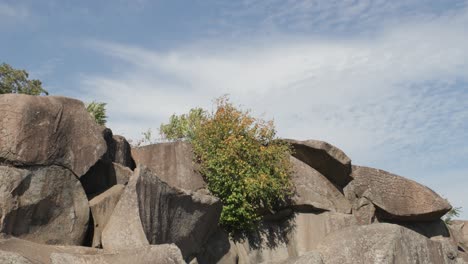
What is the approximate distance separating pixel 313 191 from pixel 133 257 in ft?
40.6

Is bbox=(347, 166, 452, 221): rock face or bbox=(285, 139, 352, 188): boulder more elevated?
bbox=(285, 139, 352, 188): boulder

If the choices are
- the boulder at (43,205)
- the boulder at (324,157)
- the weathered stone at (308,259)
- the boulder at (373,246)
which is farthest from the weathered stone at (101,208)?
the boulder at (324,157)

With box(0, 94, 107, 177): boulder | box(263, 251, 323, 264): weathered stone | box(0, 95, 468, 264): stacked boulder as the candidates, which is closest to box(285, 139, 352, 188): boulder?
box(0, 95, 468, 264): stacked boulder

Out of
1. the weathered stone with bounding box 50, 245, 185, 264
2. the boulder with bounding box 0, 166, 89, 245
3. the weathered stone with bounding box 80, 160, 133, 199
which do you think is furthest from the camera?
the weathered stone with bounding box 80, 160, 133, 199

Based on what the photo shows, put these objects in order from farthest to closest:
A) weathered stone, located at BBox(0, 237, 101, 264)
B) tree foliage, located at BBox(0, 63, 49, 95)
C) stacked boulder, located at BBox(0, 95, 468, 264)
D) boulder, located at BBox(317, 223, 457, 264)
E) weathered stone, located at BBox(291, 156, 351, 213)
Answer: tree foliage, located at BBox(0, 63, 49, 95) → weathered stone, located at BBox(291, 156, 351, 213) → boulder, located at BBox(317, 223, 457, 264) → stacked boulder, located at BBox(0, 95, 468, 264) → weathered stone, located at BBox(0, 237, 101, 264)

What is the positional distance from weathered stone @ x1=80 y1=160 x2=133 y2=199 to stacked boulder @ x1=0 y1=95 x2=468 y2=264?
0.11 ft

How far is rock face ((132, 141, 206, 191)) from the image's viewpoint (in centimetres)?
2166

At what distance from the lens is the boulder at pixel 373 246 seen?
18.3 metres

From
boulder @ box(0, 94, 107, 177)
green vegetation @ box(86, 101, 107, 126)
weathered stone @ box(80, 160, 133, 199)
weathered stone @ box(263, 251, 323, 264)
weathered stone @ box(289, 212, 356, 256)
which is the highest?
green vegetation @ box(86, 101, 107, 126)

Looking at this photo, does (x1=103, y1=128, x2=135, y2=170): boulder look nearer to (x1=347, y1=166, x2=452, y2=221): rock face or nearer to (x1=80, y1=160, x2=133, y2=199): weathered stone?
(x1=80, y1=160, x2=133, y2=199): weathered stone

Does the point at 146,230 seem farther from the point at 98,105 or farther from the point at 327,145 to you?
the point at 98,105

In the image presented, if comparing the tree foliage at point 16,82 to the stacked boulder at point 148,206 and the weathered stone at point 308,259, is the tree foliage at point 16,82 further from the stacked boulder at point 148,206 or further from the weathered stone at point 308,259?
the weathered stone at point 308,259

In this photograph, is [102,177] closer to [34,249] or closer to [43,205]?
[43,205]

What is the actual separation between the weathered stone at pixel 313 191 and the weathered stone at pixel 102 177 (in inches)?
308
